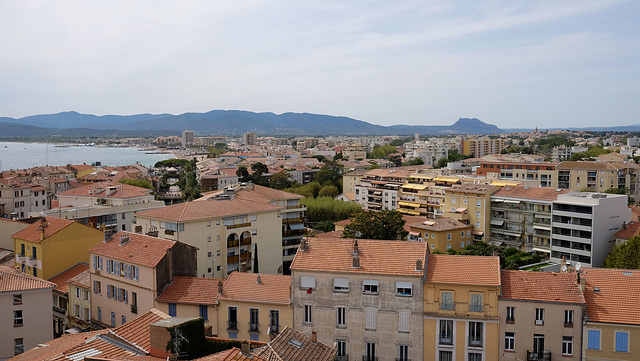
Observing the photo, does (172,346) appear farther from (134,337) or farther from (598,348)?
(598,348)

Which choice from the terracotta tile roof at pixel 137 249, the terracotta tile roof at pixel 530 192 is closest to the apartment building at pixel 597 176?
the terracotta tile roof at pixel 530 192

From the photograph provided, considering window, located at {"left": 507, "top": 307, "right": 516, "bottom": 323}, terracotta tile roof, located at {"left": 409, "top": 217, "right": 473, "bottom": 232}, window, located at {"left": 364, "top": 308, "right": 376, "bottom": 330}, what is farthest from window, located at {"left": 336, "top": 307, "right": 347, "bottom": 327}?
terracotta tile roof, located at {"left": 409, "top": 217, "right": 473, "bottom": 232}

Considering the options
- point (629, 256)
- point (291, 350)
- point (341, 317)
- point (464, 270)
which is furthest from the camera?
point (629, 256)

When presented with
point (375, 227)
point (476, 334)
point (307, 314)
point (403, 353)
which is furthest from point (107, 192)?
point (476, 334)

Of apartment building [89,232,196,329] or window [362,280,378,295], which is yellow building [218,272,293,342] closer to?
window [362,280,378,295]

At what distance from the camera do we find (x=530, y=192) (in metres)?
48.2

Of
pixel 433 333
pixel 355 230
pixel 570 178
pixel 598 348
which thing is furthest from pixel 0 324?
pixel 570 178

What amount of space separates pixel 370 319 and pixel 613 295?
25.8 feet

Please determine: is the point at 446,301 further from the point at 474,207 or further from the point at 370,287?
the point at 474,207

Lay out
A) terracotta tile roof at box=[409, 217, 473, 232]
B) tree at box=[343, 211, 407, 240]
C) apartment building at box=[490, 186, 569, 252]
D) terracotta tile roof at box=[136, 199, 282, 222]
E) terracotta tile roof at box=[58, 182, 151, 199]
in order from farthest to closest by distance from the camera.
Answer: terracotta tile roof at box=[409, 217, 473, 232]
apartment building at box=[490, 186, 569, 252]
terracotta tile roof at box=[58, 182, 151, 199]
tree at box=[343, 211, 407, 240]
terracotta tile roof at box=[136, 199, 282, 222]

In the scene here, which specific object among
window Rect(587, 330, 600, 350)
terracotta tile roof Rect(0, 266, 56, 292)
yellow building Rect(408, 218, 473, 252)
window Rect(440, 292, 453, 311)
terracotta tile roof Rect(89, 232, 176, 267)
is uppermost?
terracotta tile roof Rect(89, 232, 176, 267)

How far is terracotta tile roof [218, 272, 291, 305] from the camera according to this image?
20188 millimetres

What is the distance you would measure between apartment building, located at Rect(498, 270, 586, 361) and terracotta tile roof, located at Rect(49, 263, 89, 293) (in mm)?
18652

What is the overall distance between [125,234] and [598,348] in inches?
734
